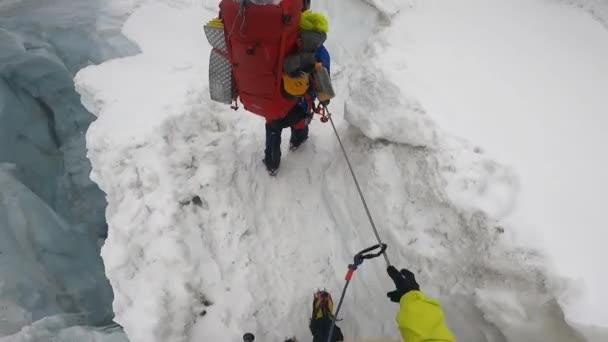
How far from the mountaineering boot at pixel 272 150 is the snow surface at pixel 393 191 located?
0.47ft

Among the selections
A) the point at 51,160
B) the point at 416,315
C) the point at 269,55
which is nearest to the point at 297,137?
the point at 269,55

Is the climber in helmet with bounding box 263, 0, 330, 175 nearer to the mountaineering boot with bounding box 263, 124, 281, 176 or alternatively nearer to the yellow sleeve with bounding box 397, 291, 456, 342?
the mountaineering boot with bounding box 263, 124, 281, 176

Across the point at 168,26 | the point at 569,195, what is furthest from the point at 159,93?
the point at 569,195

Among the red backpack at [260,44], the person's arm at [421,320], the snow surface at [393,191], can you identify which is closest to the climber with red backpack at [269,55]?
the red backpack at [260,44]

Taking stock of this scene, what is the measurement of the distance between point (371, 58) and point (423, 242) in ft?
6.41

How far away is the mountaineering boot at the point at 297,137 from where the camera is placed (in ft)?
12.1

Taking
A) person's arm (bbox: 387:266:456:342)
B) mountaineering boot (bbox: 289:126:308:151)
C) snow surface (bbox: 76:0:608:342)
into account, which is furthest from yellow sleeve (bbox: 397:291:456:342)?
mountaineering boot (bbox: 289:126:308:151)

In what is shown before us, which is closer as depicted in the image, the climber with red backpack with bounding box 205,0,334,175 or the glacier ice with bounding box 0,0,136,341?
the climber with red backpack with bounding box 205,0,334,175

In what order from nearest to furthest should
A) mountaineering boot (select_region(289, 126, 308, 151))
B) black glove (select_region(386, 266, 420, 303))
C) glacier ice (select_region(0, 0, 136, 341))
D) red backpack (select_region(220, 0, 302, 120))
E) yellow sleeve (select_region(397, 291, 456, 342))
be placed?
yellow sleeve (select_region(397, 291, 456, 342))
black glove (select_region(386, 266, 420, 303))
red backpack (select_region(220, 0, 302, 120))
mountaineering boot (select_region(289, 126, 308, 151))
glacier ice (select_region(0, 0, 136, 341))

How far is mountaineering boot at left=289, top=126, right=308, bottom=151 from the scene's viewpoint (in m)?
3.69

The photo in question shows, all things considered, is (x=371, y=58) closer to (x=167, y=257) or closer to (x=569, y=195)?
(x=569, y=195)

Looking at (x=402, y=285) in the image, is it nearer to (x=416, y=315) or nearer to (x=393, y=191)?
(x=416, y=315)

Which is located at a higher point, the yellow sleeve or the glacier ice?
the yellow sleeve

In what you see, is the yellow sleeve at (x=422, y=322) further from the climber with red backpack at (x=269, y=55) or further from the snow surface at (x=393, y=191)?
the climber with red backpack at (x=269, y=55)
